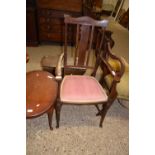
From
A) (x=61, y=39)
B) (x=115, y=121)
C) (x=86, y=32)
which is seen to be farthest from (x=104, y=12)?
(x=115, y=121)

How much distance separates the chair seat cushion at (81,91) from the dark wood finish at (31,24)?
181cm

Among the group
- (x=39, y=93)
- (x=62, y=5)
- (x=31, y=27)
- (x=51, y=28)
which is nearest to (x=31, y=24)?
(x=31, y=27)

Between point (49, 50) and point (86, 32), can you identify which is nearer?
point (86, 32)

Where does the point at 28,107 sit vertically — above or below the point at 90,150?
above

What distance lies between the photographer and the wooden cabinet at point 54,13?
10.5 ft

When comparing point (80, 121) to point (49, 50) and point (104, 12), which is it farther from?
point (104, 12)

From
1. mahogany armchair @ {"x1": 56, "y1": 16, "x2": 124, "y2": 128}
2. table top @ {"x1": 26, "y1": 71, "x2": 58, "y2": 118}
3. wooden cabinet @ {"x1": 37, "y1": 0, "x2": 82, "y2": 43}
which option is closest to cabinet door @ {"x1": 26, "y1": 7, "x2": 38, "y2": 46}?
wooden cabinet @ {"x1": 37, "y1": 0, "x2": 82, "y2": 43}

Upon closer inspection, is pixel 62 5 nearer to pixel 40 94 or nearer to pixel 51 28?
pixel 51 28

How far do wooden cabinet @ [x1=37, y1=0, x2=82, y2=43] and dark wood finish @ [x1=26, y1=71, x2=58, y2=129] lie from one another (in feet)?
5.98

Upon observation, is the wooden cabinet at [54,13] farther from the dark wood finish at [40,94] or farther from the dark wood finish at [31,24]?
the dark wood finish at [40,94]

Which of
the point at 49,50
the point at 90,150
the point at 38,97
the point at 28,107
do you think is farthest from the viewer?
the point at 49,50

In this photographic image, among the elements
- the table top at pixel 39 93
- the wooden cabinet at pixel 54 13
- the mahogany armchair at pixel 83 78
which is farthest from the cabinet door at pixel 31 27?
the table top at pixel 39 93
